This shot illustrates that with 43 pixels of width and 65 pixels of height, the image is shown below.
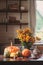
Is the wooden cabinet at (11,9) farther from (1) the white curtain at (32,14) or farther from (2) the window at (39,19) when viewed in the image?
(2) the window at (39,19)

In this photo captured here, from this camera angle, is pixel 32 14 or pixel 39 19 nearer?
pixel 32 14

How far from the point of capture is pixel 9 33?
6.41m

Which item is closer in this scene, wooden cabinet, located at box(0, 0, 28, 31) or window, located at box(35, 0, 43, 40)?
wooden cabinet, located at box(0, 0, 28, 31)

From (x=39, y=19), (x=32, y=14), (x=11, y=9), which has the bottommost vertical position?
(x=39, y=19)

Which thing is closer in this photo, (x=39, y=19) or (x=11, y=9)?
(x=11, y=9)

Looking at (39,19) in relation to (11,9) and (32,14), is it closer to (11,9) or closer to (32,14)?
(32,14)

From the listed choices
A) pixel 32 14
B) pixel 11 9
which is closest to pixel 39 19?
pixel 32 14

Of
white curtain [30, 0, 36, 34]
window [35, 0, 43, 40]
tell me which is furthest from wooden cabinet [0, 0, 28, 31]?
window [35, 0, 43, 40]

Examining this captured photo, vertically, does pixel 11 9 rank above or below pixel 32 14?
above

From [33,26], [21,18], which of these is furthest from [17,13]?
[33,26]

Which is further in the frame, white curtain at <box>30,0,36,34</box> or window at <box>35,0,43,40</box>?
window at <box>35,0,43,40</box>

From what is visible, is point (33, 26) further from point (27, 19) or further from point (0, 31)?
point (0, 31)

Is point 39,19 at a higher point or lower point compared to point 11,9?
lower

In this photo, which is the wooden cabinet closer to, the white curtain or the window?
the white curtain
